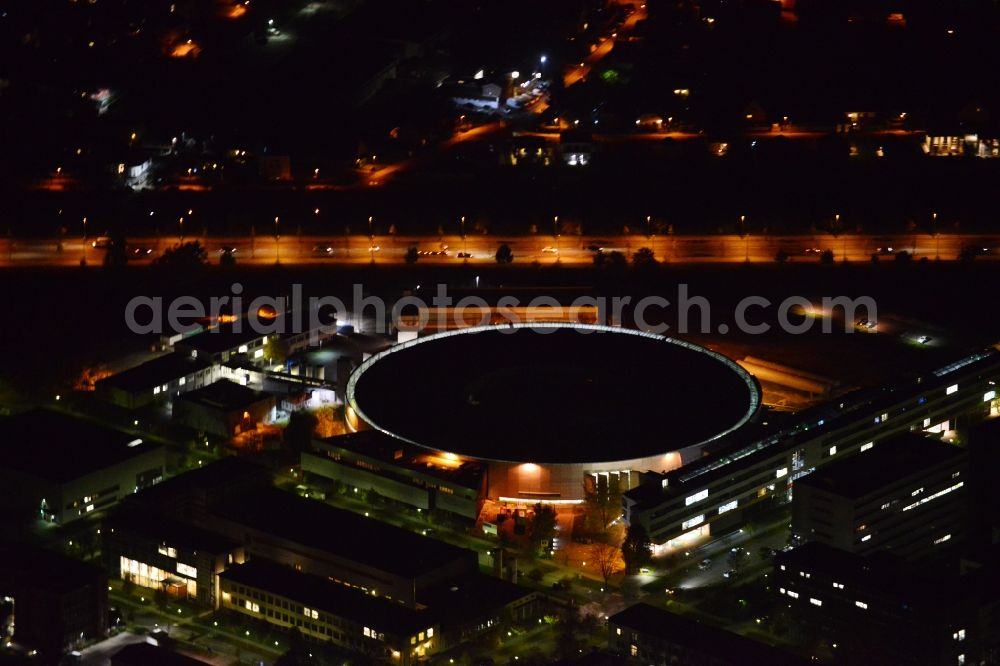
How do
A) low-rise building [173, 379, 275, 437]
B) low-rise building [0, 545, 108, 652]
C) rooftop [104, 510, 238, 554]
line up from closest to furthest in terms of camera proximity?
low-rise building [0, 545, 108, 652], rooftop [104, 510, 238, 554], low-rise building [173, 379, 275, 437]

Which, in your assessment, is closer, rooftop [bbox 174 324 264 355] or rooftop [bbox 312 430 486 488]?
rooftop [bbox 312 430 486 488]

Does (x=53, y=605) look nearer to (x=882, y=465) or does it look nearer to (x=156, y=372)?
(x=156, y=372)

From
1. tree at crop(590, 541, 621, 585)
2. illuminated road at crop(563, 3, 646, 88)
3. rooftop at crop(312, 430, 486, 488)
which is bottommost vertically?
tree at crop(590, 541, 621, 585)

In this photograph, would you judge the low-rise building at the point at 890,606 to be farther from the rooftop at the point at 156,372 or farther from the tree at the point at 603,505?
the rooftop at the point at 156,372

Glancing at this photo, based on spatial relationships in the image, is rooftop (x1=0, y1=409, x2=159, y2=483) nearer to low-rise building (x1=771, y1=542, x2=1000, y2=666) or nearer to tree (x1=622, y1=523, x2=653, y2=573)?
tree (x1=622, y1=523, x2=653, y2=573)

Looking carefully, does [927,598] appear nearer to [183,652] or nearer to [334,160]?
[183,652]

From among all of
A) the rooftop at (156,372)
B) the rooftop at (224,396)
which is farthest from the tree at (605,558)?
the rooftop at (156,372)

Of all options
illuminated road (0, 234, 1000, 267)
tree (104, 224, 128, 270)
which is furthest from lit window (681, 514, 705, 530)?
tree (104, 224, 128, 270)
